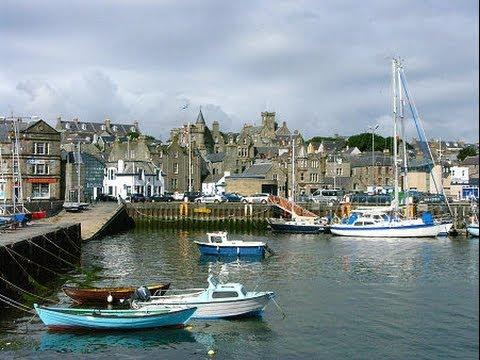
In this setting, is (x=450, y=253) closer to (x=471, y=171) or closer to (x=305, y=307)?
(x=305, y=307)

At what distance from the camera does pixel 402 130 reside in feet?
231

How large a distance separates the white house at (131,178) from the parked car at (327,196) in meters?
27.3

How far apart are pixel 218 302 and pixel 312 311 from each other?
196 inches

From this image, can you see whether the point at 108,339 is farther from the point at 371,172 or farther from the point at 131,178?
the point at 371,172

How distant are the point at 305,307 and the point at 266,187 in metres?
79.1

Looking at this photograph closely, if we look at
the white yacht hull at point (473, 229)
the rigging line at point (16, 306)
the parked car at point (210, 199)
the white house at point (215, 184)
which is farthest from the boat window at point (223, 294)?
the white house at point (215, 184)

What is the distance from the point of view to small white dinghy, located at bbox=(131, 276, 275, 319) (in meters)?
29.1

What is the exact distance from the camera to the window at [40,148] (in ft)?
285

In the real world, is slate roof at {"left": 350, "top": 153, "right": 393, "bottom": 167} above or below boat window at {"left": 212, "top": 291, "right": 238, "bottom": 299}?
above

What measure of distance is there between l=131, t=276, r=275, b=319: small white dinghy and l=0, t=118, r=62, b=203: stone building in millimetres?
60231

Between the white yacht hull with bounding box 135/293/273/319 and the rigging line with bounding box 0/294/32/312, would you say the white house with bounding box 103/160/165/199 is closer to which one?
the rigging line with bounding box 0/294/32/312

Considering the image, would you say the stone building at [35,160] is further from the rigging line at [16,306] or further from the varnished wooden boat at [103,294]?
the varnished wooden boat at [103,294]

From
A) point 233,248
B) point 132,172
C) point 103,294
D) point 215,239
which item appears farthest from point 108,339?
point 132,172

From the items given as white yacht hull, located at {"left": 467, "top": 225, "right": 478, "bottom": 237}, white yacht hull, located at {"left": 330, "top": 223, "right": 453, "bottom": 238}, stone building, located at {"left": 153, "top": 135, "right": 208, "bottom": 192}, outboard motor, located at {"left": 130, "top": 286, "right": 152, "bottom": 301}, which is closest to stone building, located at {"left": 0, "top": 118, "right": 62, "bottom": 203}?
stone building, located at {"left": 153, "top": 135, "right": 208, "bottom": 192}
